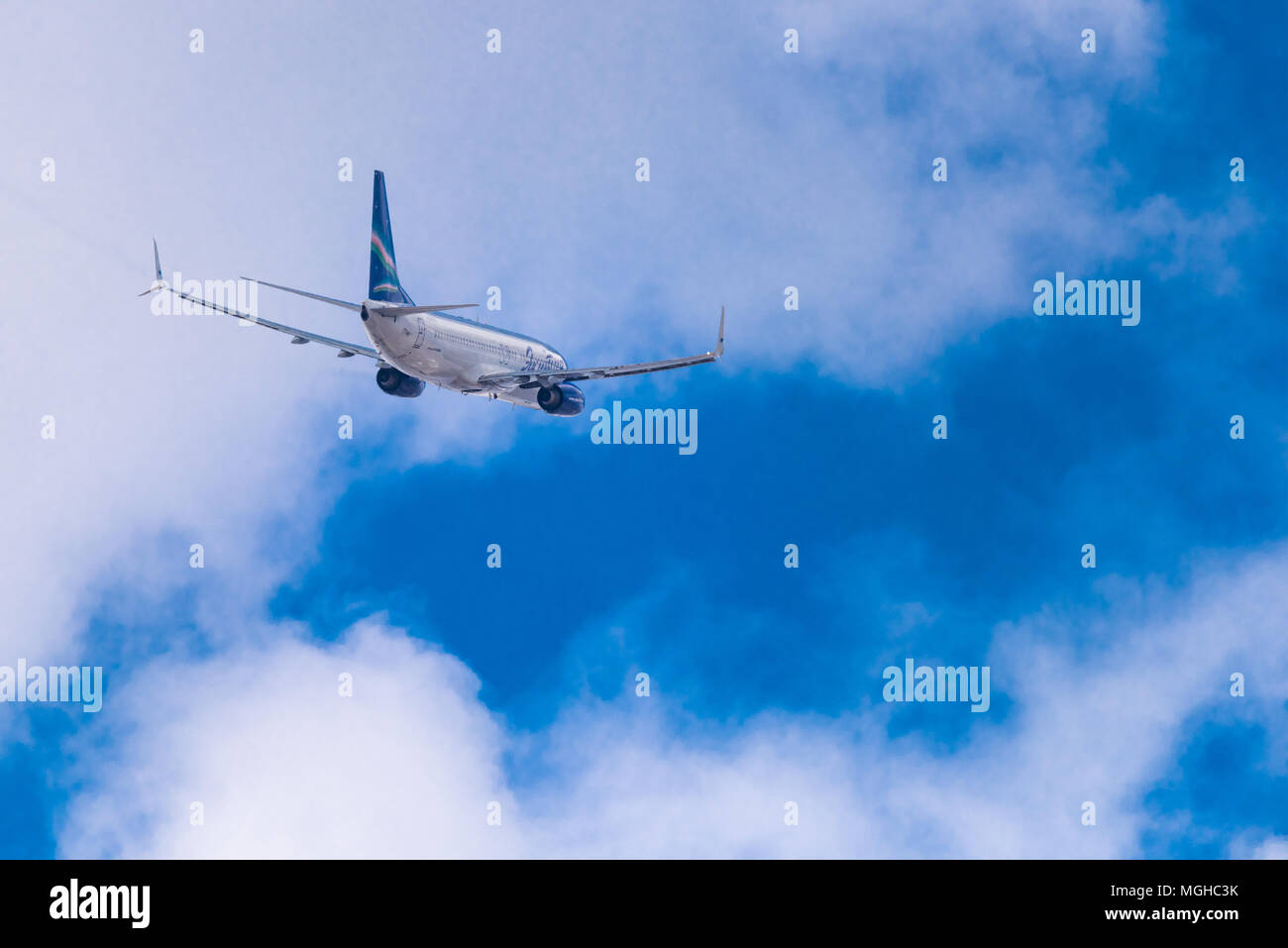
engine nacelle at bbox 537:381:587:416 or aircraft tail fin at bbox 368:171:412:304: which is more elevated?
aircraft tail fin at bbox 368:171:412:304

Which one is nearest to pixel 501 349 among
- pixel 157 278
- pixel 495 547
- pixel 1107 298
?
pixel 495 547

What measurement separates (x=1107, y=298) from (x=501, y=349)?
49.2 m

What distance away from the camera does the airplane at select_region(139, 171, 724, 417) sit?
11481cm

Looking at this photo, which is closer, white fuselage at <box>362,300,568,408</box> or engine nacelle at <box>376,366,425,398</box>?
white fuselage at <box>362,300,568,408</box>

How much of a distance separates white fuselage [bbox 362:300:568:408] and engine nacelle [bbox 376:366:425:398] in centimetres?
398

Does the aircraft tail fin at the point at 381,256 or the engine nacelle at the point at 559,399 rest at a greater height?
the aircraft tail fin at the point at 381,256

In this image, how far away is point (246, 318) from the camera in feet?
409

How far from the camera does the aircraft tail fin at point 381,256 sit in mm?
120438

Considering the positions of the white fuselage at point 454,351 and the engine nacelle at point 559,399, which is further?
the engine nacelle at point 559,399

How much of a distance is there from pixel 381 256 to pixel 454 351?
10099mm

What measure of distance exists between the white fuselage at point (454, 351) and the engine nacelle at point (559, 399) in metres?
1.52

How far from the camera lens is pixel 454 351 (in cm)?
11912

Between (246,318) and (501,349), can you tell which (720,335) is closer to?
(501,349)
